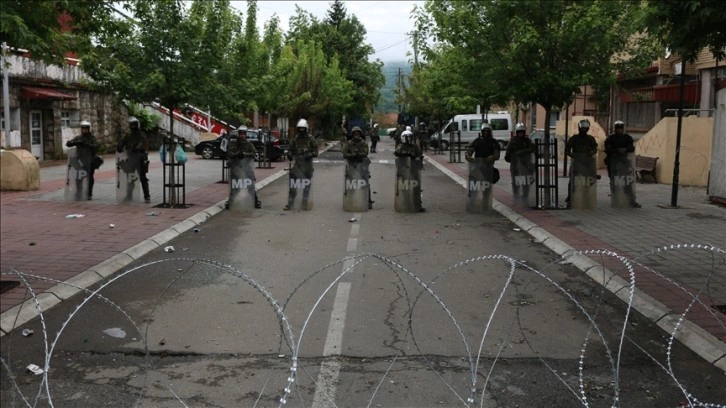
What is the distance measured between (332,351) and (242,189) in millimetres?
9915

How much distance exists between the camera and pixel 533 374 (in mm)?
5457

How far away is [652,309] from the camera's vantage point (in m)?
7.18

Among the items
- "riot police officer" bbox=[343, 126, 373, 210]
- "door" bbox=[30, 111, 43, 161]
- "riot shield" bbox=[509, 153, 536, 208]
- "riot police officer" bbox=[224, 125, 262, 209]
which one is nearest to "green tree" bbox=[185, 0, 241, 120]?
"riot police officer" bbox=[224, 125, 262, 209]

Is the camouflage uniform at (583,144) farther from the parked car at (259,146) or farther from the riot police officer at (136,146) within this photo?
the parked car at (259,146)

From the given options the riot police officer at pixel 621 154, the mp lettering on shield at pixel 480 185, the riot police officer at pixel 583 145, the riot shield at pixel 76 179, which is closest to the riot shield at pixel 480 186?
the mp lettering on shield at pixel 480 185

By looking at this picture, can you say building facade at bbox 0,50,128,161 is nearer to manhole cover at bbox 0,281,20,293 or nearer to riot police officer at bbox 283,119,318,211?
riot police officer at bbox 283,119,318,211

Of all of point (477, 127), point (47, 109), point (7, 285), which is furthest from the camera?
point (477, 127)

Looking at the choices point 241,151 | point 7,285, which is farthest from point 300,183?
point 7,285

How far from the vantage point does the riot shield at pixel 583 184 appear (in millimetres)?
15070

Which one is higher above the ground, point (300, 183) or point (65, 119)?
point (65, 119)

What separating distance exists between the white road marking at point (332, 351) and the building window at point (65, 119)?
85.3 ft

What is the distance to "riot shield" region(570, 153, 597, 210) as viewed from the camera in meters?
15.1

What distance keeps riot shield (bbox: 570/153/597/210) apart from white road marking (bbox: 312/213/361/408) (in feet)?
27.0

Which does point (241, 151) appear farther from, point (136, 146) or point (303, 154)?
point (136, 146)
